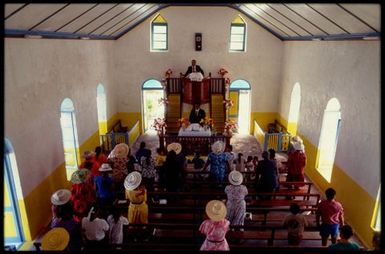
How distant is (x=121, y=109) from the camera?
17688 millimetres

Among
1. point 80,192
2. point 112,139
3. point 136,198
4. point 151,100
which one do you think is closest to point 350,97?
point 136,198

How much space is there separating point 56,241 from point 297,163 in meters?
7.16

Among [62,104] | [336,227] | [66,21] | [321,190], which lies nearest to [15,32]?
[66,21]

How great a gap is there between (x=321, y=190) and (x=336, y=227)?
14.5ft

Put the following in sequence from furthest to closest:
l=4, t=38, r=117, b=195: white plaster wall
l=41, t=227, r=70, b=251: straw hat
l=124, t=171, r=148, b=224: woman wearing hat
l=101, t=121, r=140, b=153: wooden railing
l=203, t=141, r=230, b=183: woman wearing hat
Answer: l=101, t=121, r=140, b=153: wooden railing
l=203, t=141, r=230, b=183: woman wearing hat
l=4, t=38, r=117, b=195: white plaster wall
l=124, t=171, r=148, b=224: woman wearing hat
l=41, t=227, r=70, b=251: straw hat

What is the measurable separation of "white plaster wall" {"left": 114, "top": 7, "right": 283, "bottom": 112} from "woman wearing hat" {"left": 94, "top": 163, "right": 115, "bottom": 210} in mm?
9909

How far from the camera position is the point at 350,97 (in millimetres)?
9281

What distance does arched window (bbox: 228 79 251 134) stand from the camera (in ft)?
57.8

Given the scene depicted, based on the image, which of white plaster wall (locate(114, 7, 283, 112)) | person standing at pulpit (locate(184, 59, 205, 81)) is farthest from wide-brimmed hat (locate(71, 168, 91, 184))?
white plaster wall (locate(114, 7, 283, 112))

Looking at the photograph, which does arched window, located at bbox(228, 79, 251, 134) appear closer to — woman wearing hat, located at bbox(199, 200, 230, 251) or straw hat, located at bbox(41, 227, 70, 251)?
woman wearing hat, located at bbox(199, 200, 230, 251)

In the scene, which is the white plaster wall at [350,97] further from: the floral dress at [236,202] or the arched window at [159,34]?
the arched window at [159,34]

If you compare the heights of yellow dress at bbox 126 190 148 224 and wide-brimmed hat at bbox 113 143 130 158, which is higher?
wide-brimmed hat at bbox 113 143 130 158

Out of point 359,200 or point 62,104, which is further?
point 62,104

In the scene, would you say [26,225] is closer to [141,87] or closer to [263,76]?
[141,87]
